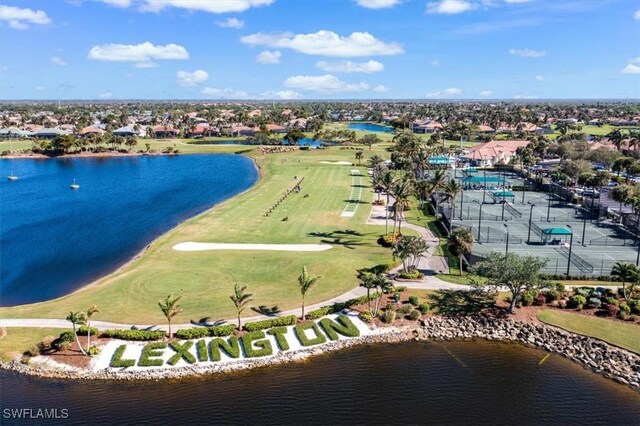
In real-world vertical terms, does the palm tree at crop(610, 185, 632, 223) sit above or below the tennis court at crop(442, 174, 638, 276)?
above

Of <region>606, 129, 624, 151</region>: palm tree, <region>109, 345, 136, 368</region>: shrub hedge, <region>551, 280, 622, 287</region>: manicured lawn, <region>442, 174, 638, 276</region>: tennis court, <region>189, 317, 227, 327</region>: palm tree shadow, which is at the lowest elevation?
<region>109, 345, 136, 368</region>: shrub hedge

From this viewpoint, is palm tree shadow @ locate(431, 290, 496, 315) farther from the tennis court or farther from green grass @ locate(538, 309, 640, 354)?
the tennis court

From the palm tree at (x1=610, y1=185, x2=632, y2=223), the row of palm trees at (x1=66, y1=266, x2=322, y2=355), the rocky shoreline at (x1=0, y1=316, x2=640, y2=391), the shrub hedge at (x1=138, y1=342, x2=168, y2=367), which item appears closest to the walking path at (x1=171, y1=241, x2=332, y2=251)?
the row of palm trees at (x1=66, y1=266, x2=322, y2=355)

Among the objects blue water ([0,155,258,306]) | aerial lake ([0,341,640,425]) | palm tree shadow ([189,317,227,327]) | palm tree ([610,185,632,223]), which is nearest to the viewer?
aerial lake ([0,341,640,425])

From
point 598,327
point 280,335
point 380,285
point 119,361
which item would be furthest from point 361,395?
point 598,327

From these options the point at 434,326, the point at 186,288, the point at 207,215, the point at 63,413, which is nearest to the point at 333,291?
the point at 434,326

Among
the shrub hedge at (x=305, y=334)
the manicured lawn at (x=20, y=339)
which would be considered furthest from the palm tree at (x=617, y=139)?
the manicured lawn at (x=20, y=339)
